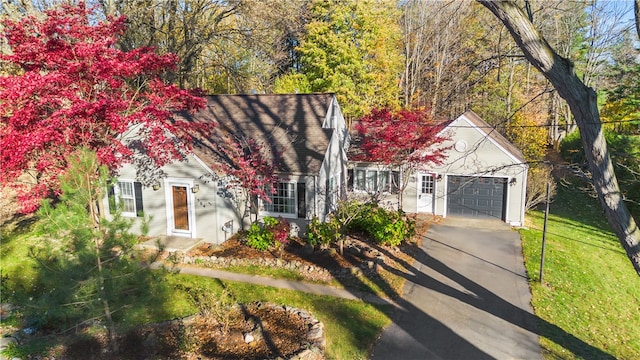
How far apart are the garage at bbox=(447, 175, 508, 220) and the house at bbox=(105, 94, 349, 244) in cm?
540

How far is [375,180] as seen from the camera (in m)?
19.1

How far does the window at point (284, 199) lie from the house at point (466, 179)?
5067 millimetres

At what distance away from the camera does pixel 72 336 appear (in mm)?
6664

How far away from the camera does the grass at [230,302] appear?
24.6ft

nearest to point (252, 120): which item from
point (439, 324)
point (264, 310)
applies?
point (264, 310)

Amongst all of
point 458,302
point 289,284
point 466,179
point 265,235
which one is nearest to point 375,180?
point 466,179

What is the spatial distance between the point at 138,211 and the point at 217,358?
950cm

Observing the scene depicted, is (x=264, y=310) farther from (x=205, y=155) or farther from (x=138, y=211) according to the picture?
(x=138, y=211)

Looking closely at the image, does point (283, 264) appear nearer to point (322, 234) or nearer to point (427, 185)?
point (322, 234)

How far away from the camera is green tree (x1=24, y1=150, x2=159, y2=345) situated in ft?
18.8

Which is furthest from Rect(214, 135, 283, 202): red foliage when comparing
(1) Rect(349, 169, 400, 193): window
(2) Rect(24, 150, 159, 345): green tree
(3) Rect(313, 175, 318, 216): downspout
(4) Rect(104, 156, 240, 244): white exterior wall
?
(2) Rect(24, 150, 159, 345): green tree

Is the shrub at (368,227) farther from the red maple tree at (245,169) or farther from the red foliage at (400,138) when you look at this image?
the red foliage at (400,138)

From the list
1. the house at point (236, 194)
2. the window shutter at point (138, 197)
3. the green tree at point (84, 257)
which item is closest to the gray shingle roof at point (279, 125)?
the house at point (236, 194)

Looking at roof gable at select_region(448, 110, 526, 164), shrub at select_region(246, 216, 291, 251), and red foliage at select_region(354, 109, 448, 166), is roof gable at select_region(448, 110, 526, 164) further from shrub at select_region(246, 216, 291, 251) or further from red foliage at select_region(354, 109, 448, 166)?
shrub at select_region(246, 216, 291, 251)
